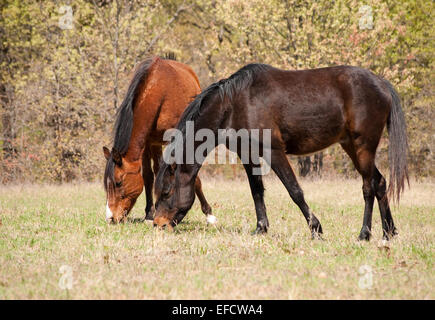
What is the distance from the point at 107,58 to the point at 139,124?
35.9ft

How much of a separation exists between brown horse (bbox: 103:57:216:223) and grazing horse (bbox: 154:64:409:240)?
0.94 meters

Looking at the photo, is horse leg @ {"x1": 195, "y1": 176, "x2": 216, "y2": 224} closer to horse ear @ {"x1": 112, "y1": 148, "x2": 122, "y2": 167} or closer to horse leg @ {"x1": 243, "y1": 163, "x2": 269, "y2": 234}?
horse leg @ {"x1": 243, "y1": 163, "x2": 269, "y2": 234}

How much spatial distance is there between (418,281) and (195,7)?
900 inches

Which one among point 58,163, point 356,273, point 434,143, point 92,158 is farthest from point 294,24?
point 356,273

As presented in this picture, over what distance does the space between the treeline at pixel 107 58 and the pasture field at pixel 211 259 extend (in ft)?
28.3

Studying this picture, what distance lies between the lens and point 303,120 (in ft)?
20.1

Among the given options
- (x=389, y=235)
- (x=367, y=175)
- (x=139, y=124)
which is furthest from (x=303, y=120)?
(x=139, y=124)

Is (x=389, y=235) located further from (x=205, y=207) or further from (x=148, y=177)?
(x=148, y=177)

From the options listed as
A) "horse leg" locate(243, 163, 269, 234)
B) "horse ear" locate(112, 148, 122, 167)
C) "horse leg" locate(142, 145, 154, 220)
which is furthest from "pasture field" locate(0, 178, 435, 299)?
"horse ear" locate(112, 148, 122, 167)

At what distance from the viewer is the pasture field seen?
389 centimetres

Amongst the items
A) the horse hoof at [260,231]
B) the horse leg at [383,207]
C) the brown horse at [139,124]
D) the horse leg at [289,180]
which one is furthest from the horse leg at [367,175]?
the brown horse at [139,124]
